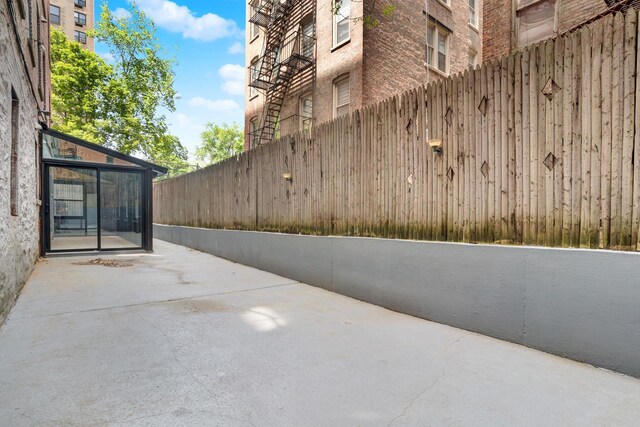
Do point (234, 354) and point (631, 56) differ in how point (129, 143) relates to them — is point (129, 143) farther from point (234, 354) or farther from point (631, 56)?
point (631, 56)

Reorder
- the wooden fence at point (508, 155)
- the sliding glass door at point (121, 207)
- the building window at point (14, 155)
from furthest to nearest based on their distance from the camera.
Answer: the sliding glass door at point (121, 207), the building window at point (14, 155), the wooden fence at point (508, 155)

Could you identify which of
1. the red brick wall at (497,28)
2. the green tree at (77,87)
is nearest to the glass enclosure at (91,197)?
the red brick wall at (497,28)

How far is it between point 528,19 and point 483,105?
17.4 feet

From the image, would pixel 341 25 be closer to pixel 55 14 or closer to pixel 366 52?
pixel 366 52

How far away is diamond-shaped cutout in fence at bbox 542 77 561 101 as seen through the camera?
3.22 meters

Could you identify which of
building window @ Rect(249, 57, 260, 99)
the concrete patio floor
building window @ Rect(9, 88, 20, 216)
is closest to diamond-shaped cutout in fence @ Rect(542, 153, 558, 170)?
the concrete patio floor

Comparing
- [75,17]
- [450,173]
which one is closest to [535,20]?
[450,173]

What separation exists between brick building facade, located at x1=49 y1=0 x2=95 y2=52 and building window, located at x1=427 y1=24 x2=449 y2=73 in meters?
39.2

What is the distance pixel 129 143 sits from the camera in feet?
77.2

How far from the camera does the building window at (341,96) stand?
38.3 feet

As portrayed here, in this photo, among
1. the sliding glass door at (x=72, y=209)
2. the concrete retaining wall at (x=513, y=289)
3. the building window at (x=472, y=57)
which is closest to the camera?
the concrete retaining wall at (x=513, y=289)

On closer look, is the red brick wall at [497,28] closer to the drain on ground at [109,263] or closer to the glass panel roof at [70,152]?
the drain on ground at [109,263]

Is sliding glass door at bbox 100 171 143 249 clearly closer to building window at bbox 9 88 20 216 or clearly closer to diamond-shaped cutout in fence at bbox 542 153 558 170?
building window at bbox 9 88 20 216

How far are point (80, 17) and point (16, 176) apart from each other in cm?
4653
